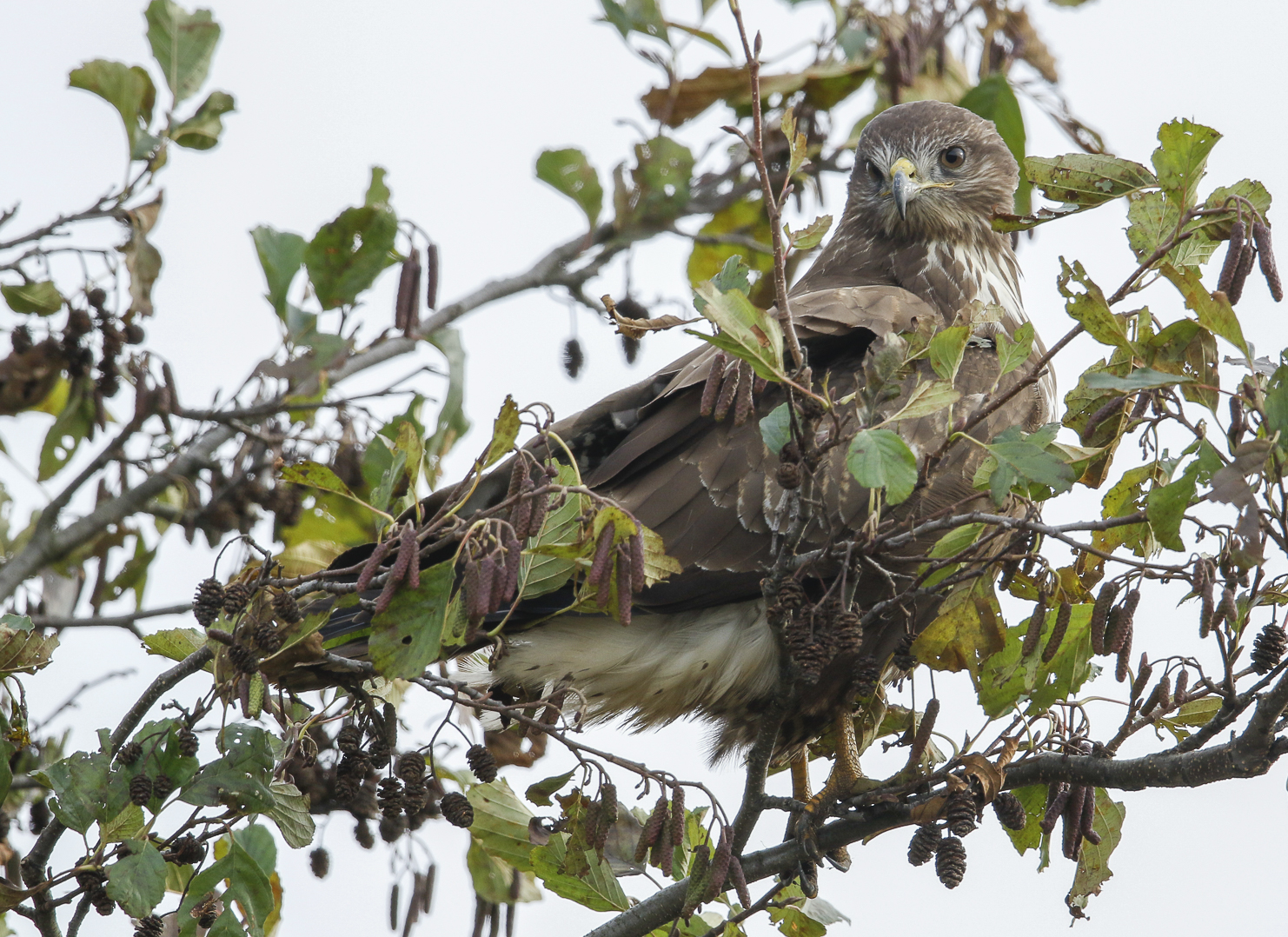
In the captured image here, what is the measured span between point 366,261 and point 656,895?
5.76 ft

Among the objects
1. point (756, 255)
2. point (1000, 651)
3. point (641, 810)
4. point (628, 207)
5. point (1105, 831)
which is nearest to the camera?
point (1000, 651)

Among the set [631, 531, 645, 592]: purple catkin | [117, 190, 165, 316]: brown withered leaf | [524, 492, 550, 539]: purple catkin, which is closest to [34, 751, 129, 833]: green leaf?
[524, 492, 550, 539]: purple catkin

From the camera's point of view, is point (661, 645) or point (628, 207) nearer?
point (661, 645)

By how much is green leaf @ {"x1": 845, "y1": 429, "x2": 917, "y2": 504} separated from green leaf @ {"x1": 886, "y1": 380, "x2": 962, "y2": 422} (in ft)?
0.40

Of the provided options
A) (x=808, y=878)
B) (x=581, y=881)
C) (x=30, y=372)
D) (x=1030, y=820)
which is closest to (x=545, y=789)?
(x=581, y=881)

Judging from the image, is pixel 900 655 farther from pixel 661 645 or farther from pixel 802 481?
pixel 661 645

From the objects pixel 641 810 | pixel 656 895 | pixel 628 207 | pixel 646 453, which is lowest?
pixel 656 895

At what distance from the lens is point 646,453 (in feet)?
11.9

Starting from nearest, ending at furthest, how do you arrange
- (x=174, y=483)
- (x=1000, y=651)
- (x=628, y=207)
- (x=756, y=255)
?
(x=1000, y=651) → (x=174, y=483) → (x=628, y=207) → (x=756, y=255)

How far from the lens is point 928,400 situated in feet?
7.07

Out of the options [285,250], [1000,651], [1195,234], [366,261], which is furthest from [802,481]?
[285,250]

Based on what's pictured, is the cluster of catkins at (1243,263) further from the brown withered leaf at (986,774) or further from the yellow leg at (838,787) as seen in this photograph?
the yellow leg at (838,787)

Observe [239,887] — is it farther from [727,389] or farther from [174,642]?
[727,389]

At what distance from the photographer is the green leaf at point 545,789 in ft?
9.50
